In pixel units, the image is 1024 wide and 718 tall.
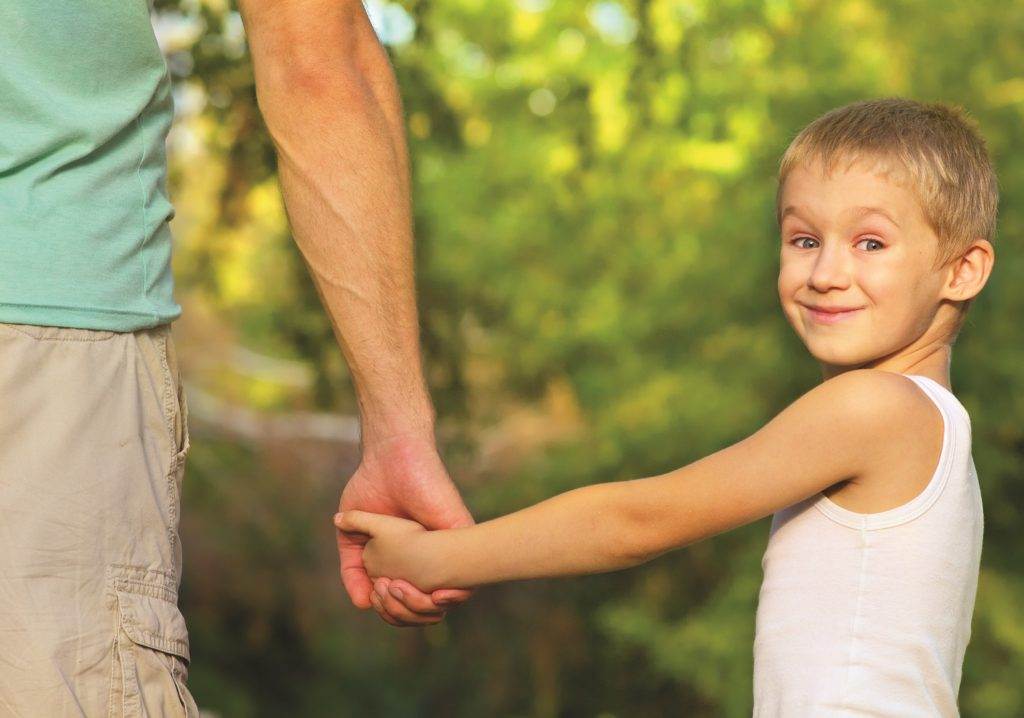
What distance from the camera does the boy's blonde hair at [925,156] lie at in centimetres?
198

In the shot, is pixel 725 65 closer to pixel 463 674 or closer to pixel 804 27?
pixel 804 27

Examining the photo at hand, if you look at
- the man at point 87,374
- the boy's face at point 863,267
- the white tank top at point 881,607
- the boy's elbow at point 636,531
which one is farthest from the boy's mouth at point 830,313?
the man at point 87,374

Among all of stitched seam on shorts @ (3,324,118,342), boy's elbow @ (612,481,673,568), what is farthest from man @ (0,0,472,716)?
boy's elbow @ (612,481,673,568)

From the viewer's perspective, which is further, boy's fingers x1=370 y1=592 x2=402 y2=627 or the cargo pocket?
boy's fingers x1=370 y1=592 x2=402 y2=627

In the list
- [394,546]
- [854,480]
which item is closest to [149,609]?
[394,546]

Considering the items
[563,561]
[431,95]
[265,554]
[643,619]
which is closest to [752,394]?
[643,619]

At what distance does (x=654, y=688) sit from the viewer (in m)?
8.41

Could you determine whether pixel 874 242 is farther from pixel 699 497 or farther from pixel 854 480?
pixel 699 497

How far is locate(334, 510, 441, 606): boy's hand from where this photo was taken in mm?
2113

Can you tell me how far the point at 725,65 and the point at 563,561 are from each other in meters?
6.04

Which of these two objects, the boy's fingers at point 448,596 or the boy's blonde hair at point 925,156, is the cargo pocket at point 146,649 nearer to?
the boy's fingers at point 448,596

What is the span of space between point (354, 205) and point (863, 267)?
0.76 meters

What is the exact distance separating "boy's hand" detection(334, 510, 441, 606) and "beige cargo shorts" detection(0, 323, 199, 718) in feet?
1.46

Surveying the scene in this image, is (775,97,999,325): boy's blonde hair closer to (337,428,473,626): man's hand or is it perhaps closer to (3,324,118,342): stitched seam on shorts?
(337,428,473,626): man's hand
